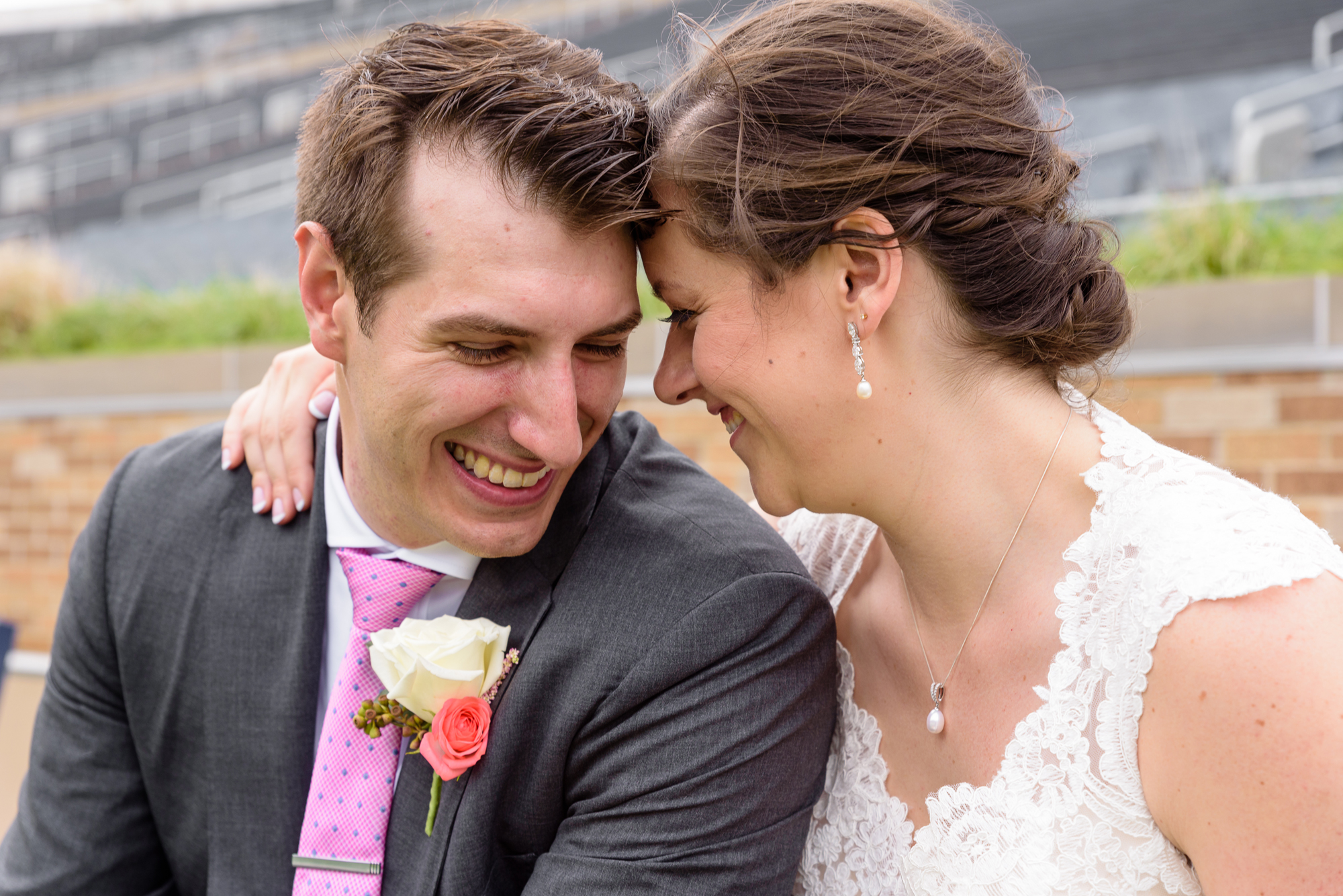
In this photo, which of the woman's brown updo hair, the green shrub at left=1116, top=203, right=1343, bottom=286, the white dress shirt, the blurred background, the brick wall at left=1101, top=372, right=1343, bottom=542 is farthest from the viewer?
the green shrub at left=1116, top=203, right=1343, bottom=286

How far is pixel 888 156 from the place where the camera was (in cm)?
165

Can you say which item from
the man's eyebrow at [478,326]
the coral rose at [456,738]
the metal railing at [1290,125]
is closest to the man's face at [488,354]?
the man's eyebrow at [478,326]

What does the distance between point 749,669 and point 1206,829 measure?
69cm

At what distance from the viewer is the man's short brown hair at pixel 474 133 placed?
5.83 feet

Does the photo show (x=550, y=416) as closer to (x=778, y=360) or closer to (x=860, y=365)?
(x=778, y=360)

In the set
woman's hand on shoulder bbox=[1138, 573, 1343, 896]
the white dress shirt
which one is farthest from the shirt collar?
woman's hand on shoulder bbox=[1138, 573, 1343, 896]

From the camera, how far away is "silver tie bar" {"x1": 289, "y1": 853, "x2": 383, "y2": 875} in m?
1.84

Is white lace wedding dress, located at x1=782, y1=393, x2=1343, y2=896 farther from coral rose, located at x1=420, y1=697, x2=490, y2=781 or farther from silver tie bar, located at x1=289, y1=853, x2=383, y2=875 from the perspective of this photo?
silver tie bar, located at x1=289, y1=853, x2=383, y2=875

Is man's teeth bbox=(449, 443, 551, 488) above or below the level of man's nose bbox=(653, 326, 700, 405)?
below

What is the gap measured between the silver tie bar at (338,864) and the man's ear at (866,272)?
116 centimetres

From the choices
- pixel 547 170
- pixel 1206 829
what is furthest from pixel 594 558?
pixel 1206 829

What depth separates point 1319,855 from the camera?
133 centimetres

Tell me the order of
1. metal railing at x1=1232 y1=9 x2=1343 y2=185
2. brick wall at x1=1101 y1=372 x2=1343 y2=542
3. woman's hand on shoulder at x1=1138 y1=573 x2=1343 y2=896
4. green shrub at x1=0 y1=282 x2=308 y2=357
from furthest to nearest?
green shrub at x1=0 y1=282 x2=308 y2=357
metal railing at x1=1232 y1=9 x2=1343 y2=185
brick wall at x1=1101 y1=372 x2=1343 y2=542
woman's hand on shoulder at x1=1138 y1=573 x2=1343 y2=896

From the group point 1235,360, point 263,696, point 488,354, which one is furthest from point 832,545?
point 1235,360
